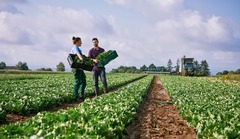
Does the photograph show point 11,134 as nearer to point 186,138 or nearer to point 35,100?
point 186,138

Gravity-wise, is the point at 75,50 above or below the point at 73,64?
above

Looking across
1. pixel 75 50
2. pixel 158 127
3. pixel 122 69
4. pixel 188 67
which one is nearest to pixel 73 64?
pixel 75 50

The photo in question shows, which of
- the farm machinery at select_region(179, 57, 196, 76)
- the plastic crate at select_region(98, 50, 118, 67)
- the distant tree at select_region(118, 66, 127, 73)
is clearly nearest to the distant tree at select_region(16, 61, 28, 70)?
the distant tree at select_region(118, 66, 127, 73)

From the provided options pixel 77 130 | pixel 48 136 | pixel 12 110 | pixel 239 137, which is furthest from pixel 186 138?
pixel 12 110

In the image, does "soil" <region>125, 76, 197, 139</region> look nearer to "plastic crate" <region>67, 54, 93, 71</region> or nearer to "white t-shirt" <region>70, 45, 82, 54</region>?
"plastic crate" <region>67, 54, 93, 71</region>

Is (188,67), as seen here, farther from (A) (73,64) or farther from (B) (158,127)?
(B) (158,127)

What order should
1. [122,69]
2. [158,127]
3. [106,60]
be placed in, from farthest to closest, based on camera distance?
[122,69] < [106,60] < [158,127]

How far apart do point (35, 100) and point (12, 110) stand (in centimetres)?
111

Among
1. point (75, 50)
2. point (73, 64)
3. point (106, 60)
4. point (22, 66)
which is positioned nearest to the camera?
point (73, 64)

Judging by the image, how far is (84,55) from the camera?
1139 cm

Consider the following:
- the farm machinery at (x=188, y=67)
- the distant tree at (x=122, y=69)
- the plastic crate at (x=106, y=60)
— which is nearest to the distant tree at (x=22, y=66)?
the distant tree at (x=122, y=69)

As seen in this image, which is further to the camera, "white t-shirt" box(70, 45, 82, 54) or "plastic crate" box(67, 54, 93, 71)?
"white t-shirt" box(70, 45, 82, 54)

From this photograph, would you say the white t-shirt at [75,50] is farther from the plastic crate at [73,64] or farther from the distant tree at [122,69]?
the distant tree at [122,69]

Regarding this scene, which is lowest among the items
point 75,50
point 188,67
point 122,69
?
point 75,50
